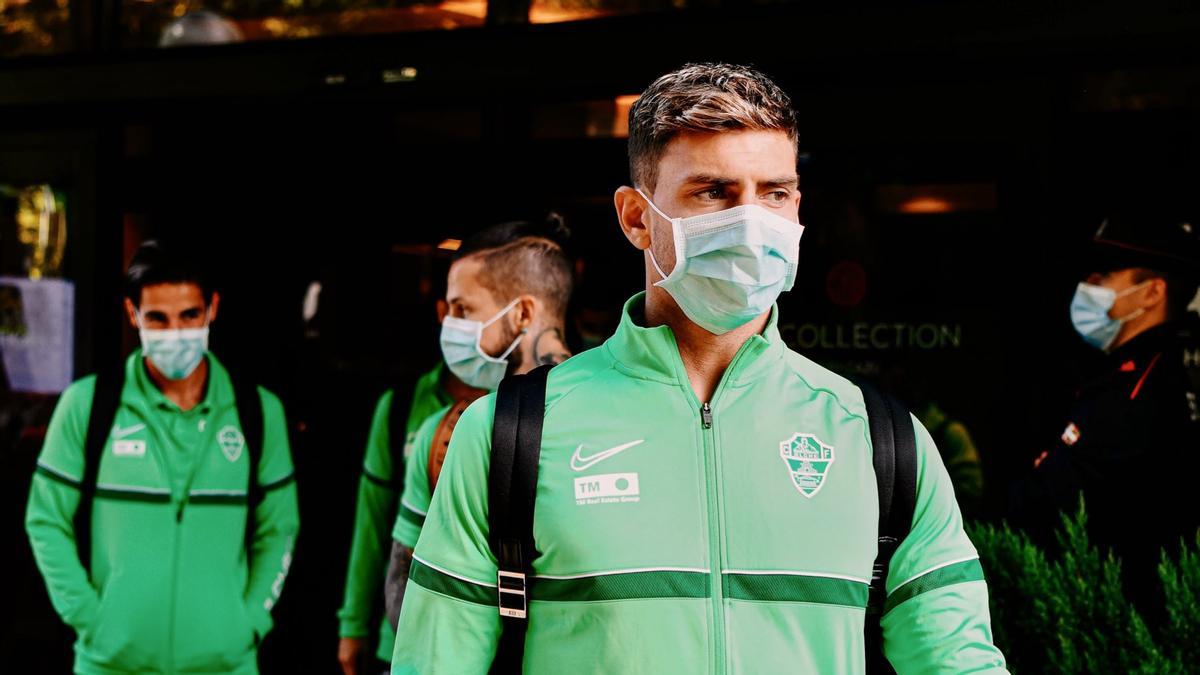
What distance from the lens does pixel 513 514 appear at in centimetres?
205

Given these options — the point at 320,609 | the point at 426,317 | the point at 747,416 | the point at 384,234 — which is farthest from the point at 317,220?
the point at 747,416

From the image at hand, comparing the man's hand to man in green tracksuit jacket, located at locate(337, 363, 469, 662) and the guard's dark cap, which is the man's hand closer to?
man in green tracksuit jacket, located at locate(337, 363, 469, 662)

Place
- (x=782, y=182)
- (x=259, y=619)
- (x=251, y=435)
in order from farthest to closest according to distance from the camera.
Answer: (x=251, y=435), (x=259, y=619), (x=782, y=182)

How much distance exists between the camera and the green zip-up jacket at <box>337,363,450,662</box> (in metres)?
4.27

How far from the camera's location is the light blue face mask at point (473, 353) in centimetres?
374

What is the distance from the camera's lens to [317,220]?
557 centimetres

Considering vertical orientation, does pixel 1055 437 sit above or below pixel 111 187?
below

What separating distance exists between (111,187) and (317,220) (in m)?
1.01

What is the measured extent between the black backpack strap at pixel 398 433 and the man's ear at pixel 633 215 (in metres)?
2.32

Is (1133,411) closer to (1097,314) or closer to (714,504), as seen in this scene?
(1097,314)

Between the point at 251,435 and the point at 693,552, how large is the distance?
310 centimetres

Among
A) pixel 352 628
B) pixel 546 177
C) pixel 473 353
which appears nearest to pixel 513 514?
pixel 473 353

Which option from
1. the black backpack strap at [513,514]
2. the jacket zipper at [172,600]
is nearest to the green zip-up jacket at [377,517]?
the jacket zipper at [172,600]

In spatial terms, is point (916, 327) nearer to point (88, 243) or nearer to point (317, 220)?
point (317, 220)
